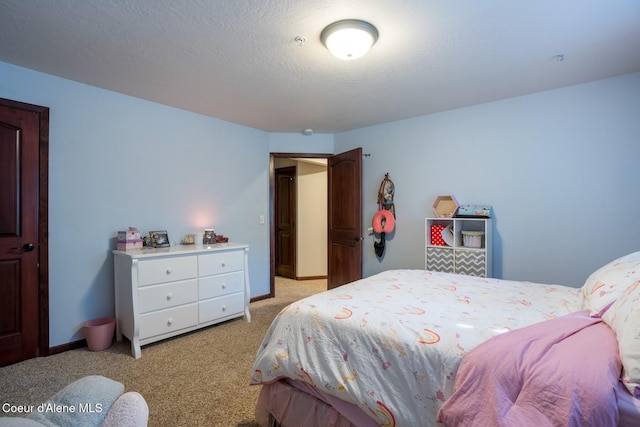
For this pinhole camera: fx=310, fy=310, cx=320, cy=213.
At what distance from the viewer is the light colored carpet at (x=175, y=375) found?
1.83 m

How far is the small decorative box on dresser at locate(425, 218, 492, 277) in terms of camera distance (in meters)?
2.97

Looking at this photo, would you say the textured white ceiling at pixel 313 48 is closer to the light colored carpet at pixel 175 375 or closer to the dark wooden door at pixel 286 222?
the light colored carpet at pixel 175 375

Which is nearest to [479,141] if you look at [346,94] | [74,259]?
[346,94]

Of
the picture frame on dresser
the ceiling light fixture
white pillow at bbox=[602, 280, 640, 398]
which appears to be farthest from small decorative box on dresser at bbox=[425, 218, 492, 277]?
the picture frame on dresser

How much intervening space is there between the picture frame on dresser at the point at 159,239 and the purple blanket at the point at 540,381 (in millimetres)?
A: 2864

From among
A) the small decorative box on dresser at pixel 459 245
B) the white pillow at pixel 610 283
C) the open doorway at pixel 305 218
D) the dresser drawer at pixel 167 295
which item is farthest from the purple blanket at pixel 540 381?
the open doorway at pixel 305 218

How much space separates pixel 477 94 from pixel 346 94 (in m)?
1.25

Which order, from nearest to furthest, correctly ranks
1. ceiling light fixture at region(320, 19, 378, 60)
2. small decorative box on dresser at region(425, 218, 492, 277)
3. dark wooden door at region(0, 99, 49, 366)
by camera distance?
ceiling light fixture at region(320, 19, 378, 60)
dark wooden door at region(0, 99, 49, 366)
small decorative box on dresser at region(425, 218, 492, 277)

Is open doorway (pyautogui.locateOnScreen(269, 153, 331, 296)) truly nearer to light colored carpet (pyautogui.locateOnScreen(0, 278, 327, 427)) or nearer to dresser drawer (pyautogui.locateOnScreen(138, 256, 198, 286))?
light colored carpet (pyautogui.locateOnScreen(0, 278, 327, 427))

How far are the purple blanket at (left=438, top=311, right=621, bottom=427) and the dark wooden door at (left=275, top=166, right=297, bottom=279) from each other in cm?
460

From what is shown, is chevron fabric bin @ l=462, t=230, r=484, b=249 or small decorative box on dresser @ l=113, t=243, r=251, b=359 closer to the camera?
small decorative box on dresser @ l=113, t=243, r=251, b=359

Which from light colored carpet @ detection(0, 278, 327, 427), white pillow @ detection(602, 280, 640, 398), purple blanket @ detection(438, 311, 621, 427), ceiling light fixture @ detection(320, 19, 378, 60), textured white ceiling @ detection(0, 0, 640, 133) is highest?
textured white ceiling @ detection(0, 0, 640, 133)

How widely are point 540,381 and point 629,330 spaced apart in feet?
1.11

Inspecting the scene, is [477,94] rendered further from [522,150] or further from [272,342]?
[272,342]
